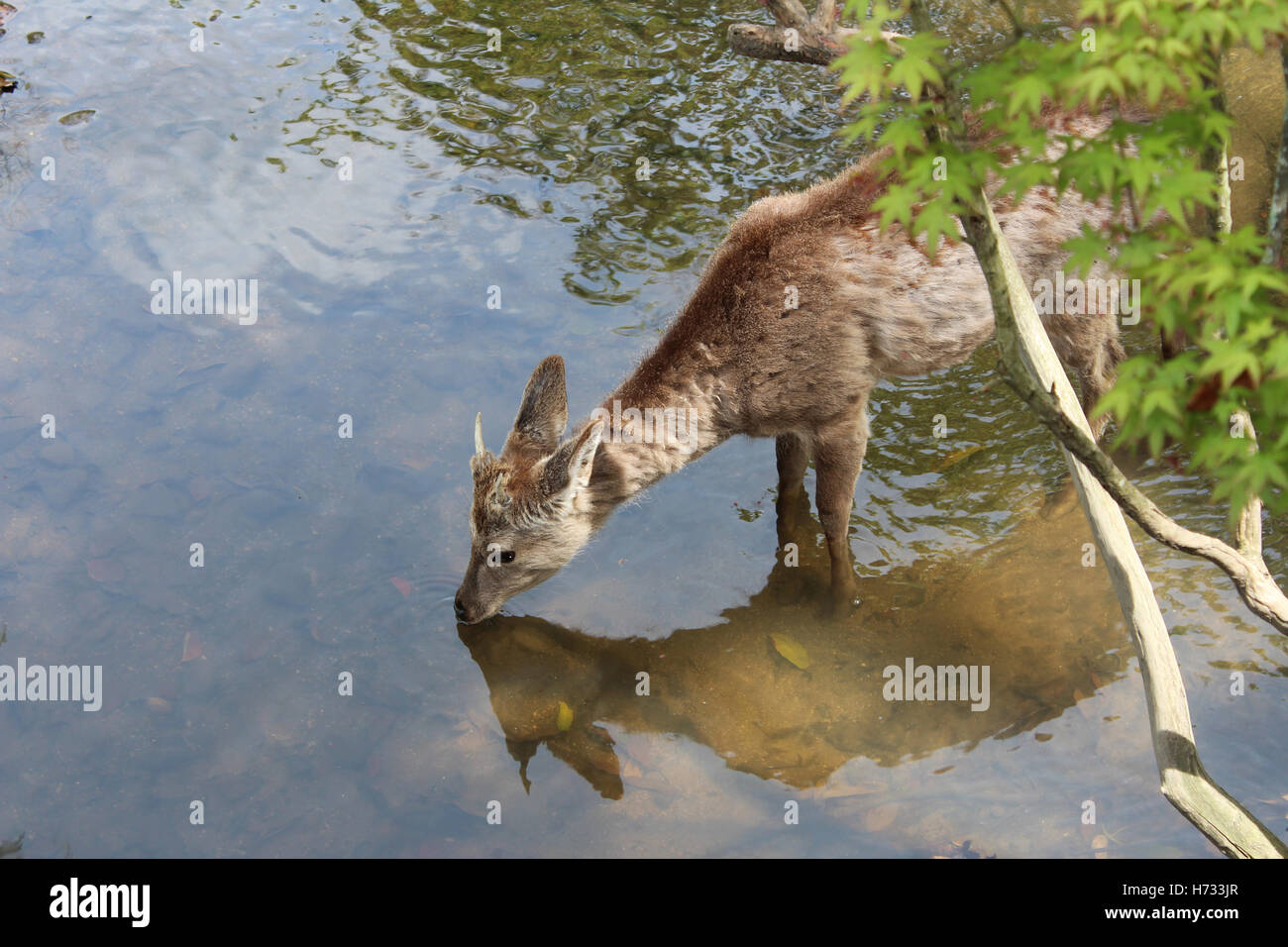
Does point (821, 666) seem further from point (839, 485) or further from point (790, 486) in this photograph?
point (790, 486)

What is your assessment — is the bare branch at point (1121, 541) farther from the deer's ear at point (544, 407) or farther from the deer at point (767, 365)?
the deer's ear at point (544, 407)

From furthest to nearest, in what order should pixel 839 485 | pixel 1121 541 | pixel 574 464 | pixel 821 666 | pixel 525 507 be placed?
pixel 839 485 → pixel 821 666 → pixel 525 507 → pixel 574 464 → pixel 1121 541

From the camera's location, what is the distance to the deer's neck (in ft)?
19.6

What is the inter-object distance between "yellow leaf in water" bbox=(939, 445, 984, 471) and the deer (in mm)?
1108

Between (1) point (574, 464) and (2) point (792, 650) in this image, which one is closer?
A: (1) point (574, 464)

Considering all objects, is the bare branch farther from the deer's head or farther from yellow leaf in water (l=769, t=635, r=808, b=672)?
the deer's head

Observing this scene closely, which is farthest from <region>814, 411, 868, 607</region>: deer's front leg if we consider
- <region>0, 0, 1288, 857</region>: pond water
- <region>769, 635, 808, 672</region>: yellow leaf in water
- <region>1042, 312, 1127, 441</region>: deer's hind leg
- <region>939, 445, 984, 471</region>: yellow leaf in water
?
<region>1042, 312, 1127, 441</region>: deer's hind leg

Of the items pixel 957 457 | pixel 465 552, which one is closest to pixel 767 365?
pixel 957 457

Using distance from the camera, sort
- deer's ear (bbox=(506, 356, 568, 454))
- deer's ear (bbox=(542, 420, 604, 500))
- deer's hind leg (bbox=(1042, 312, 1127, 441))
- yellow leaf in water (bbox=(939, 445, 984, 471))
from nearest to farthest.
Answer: deer's ear (bbox=(542, 420, 604, 500)) → deer's ear (bbox=(506, 356, 568, 454)) → deer's hind leg (bbox=(1042, 312, 1127, 441)) → yellow leaf in water (bbox=(939, 445, 984, 471))

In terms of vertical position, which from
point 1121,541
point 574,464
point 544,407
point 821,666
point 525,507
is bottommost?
point 821,666

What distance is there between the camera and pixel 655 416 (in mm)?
5980

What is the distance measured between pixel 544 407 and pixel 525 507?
581 millimetres

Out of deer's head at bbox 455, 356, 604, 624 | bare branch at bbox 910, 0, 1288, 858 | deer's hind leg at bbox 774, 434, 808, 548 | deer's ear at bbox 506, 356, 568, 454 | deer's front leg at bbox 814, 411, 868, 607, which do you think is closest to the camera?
bare branch at bbox 910, 0, 1288, 858
